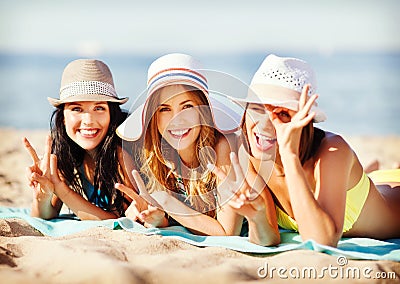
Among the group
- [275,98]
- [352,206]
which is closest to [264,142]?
[275,98]

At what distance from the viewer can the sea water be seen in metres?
9.77

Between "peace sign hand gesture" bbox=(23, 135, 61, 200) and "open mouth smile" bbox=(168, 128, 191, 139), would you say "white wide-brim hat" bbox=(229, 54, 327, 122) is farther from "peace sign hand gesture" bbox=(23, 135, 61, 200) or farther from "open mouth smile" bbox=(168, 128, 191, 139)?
"peace sign hand gesture" bbox=(23, 135, 61, 200)

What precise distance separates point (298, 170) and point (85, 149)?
1.28m

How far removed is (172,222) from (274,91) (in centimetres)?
84

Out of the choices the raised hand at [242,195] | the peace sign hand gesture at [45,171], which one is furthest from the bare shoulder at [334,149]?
the peace sign hand gesture at [45,171]

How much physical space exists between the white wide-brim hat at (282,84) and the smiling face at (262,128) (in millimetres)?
43

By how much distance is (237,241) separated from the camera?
235 cm

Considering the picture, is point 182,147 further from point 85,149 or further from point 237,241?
point 85,149

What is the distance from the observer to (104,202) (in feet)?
9.53

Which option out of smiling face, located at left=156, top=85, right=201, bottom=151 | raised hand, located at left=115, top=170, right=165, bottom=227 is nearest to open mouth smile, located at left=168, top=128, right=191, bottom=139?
smiling face, located at left=156, top=85, right=201, bottom=151

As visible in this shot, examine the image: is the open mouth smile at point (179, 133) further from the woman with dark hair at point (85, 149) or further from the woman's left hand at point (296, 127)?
the woman's left hand at point (296, 127)

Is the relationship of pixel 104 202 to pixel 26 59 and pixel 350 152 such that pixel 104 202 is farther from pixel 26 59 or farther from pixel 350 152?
pixel 26 59

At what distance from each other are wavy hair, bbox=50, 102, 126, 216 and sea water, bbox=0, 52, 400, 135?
14.6 ft

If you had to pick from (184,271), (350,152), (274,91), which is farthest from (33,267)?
(350,152)
